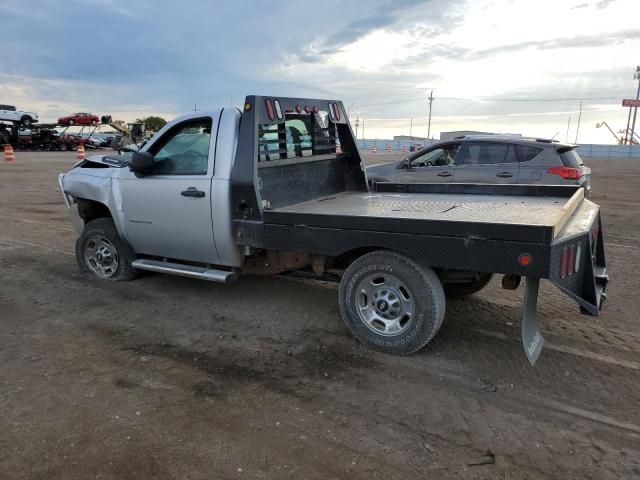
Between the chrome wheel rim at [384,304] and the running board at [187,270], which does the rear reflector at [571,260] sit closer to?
the chrome wheel rim at [384,304]

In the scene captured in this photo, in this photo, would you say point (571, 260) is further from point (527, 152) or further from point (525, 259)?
point (527, 152)

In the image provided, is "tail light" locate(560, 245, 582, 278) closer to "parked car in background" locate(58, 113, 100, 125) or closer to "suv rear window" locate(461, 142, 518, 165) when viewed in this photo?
"suv rear window" locate(461, 142, 518, 165)

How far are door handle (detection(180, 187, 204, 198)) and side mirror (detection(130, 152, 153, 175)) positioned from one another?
1.64ft

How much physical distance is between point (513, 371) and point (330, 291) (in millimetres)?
2343

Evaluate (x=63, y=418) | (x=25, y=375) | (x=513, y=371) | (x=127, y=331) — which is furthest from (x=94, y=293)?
(x=513, y=371)

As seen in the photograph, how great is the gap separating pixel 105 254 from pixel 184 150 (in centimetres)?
173

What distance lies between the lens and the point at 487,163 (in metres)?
8.62

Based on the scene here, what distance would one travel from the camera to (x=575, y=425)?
310 cm

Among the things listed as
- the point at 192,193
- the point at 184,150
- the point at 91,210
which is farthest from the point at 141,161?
the point at 91,210

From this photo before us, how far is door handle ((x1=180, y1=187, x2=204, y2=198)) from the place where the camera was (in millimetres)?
4727

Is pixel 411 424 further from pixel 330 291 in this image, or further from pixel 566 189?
pixel 566 189

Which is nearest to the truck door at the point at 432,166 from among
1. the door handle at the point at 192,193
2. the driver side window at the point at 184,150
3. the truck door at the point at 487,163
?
the truck door at the point at 487,163

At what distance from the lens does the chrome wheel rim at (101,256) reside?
19.0 ft

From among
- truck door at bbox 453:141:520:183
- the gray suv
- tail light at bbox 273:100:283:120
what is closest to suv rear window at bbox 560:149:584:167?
the gray suv
